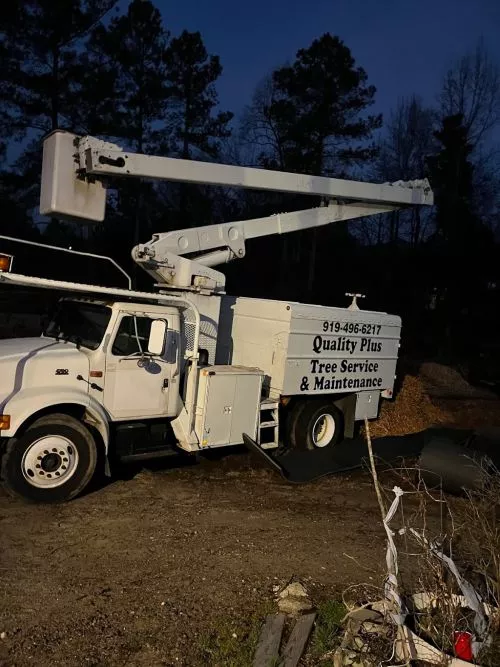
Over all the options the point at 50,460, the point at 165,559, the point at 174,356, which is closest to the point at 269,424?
the point at 174,356

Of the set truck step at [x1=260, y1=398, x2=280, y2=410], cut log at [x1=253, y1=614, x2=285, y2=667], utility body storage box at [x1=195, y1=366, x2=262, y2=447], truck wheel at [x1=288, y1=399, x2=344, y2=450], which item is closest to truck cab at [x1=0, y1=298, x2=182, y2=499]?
utility body storage box at [x1=195, y1=366, x2=262, y2=447]

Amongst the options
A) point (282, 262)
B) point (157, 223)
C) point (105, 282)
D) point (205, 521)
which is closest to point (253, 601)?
point (205, 521)

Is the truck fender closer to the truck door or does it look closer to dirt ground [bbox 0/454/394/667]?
the truck door

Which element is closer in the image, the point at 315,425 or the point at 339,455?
the point at 339,455

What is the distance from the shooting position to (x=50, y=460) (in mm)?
6402

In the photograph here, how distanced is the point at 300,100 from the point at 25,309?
18.8 m

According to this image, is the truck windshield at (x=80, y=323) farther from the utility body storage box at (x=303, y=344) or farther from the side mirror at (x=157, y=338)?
the utility body storage box at (x=303, y=344)

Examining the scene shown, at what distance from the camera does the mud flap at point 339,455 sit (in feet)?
25.9

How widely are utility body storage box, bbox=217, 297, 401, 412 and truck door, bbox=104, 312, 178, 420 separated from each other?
1.67 metres

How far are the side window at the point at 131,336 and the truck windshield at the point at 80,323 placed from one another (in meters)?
0.19

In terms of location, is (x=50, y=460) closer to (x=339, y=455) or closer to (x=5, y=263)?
(x=5, y=263)

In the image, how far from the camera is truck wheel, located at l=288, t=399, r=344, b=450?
9117 mm

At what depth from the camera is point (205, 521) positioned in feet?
20.6

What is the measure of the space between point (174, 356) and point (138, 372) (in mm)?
552
